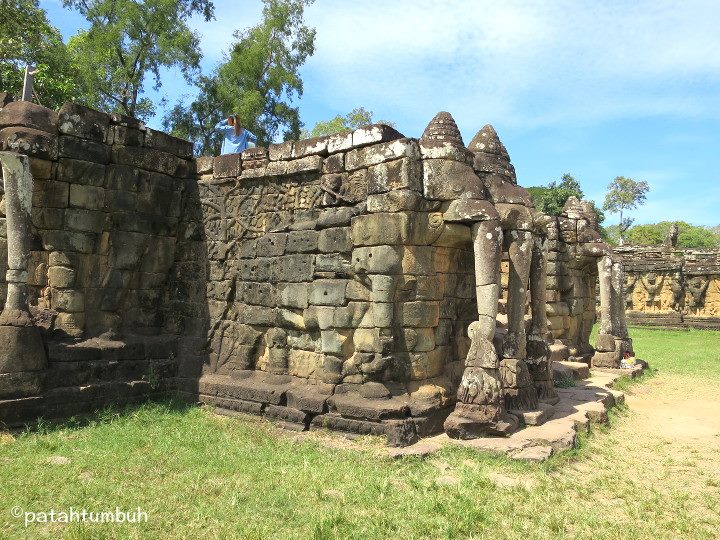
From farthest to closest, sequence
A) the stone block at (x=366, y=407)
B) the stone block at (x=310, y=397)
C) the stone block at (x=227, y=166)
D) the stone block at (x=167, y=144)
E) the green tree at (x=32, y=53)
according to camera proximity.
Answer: the green tree at (x=32, y=53) < the stone block at (x=167, y=144) < the stone block at (x=227, y=166) < the stone block at (x=310, y=397) < the stone block at (x=366, y=407)

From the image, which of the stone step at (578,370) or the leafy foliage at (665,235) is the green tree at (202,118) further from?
the leafy foliage at (665,235)

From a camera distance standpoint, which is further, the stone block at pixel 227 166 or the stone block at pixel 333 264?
the stone block at pixel 227 166

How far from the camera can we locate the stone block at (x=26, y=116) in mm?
7184

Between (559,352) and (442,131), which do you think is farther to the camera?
(559,352)

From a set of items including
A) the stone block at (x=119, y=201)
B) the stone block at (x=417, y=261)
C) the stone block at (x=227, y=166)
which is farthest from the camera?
the stone block at (x=227, y=166)

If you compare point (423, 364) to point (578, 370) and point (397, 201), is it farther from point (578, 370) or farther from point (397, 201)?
point (578, 370)

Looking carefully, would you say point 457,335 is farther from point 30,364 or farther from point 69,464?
point 30,364

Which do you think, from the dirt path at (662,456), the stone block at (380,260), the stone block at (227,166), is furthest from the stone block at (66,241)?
the dirt path at (662,456)

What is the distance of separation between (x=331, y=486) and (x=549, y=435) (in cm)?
273

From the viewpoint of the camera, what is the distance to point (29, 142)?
706 centimetres

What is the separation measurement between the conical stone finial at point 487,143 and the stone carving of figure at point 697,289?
23.2 metres

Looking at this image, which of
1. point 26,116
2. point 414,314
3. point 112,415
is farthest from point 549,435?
point 26,116

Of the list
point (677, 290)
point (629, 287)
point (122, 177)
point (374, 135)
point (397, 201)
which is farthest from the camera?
point (629, 287)

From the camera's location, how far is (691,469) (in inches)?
229
